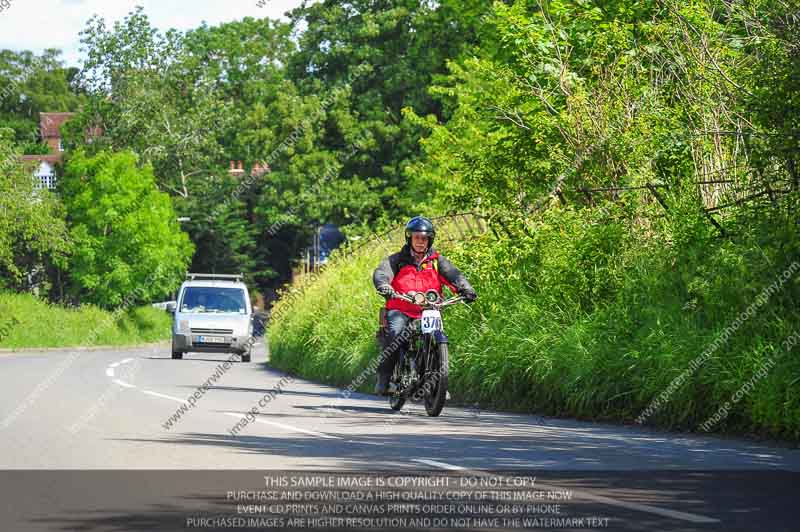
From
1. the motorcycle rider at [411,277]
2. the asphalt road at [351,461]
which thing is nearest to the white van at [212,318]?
the asphalt road at [351,461]

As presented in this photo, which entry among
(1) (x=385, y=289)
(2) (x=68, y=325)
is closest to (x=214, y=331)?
(1) (x=385, y=289)

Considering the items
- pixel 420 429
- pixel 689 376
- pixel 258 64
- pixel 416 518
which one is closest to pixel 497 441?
pixel 420 429

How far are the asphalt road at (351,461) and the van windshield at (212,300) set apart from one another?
60.4 ft

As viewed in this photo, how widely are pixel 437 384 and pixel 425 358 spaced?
0.31m

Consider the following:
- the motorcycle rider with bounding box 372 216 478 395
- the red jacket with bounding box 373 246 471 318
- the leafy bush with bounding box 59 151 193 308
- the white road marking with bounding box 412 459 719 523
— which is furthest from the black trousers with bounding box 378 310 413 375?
the leafy bush with bounding box 59 151 193 308

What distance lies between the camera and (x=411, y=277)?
52.4ft

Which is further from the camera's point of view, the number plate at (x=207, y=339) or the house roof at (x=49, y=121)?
the house roof at (x=49, y=121)

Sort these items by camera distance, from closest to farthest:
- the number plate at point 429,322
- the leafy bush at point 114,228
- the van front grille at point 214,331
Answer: the number plate at point 429,322 → the van front grille at point 214,331 → the leafy bush at point 114,228

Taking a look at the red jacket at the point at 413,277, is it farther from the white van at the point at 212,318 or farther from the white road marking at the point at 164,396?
the white van at the point at 212,318

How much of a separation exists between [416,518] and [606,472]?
2668mm

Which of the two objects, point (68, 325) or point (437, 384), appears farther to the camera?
point (68, 325)

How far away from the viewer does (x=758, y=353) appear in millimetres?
13805

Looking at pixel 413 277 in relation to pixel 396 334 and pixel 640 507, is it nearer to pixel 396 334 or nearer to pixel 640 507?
pixel 396 334

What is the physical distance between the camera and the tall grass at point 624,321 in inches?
556
